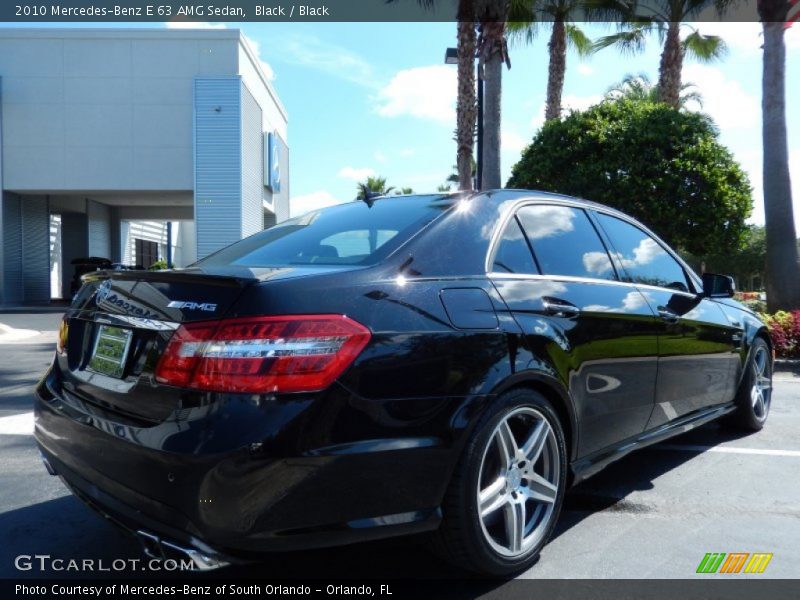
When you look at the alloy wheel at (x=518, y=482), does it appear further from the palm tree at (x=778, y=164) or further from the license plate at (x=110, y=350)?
the palm tree at (x=778, y=164)

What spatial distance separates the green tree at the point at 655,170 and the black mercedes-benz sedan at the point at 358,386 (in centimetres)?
1190

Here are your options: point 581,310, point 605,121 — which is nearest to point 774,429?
point 581,310

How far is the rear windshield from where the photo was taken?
9.09 ft

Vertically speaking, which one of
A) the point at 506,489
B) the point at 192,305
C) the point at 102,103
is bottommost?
the point at 506,489

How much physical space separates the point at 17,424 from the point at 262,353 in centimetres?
424

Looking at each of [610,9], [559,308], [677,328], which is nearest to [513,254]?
[559,308]

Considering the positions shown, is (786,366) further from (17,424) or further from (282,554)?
(17,424)

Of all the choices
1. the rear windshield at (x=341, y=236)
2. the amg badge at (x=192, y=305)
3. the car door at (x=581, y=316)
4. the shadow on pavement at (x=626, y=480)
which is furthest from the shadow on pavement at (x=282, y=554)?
the rear windshield at (x=341, y=236)

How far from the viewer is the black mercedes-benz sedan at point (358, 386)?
80.8 inches

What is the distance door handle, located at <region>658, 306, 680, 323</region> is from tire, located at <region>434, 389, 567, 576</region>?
4.05 ft

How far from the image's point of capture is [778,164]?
11.8m

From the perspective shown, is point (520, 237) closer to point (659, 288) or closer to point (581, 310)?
point (581, 310)

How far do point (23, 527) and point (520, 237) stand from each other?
2.80 m

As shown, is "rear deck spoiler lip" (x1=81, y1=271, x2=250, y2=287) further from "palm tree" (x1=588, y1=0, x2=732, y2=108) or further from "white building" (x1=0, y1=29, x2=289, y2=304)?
"white building" (x1=0, y1=29, x2=289, y2=304)
